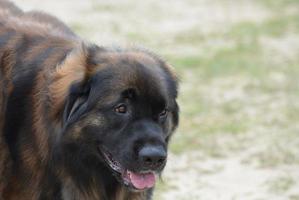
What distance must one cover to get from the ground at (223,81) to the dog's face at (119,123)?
2.59ft

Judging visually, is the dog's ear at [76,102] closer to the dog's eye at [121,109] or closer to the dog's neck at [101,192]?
the dog's eye at [121,109]

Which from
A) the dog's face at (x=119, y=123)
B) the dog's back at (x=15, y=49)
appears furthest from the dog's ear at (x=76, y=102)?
the dog's back at (x=15, y=49)

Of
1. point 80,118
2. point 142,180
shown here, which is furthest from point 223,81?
point 80,118

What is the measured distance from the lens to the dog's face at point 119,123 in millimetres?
5395

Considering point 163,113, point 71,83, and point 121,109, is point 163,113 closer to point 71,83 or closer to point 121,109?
point 121,109

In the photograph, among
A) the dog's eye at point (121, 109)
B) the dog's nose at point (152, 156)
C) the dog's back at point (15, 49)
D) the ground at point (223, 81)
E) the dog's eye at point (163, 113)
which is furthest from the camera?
the ground at point (223, 81)

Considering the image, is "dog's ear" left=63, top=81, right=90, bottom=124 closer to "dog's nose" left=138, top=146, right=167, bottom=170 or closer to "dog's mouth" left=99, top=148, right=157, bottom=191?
"dog's mouth" left=99, top=148, right=157, bottom=191

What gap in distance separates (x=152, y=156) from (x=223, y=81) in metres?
7.54

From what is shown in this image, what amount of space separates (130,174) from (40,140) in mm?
698

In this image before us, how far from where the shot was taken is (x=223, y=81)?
12.8 m

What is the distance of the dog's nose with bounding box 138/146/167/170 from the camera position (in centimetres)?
534

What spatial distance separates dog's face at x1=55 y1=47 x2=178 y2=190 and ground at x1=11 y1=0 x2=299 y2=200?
789 mm

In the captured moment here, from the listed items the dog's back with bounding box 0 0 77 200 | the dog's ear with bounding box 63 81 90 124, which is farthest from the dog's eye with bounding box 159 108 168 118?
the dog's back with bounding box 0 0 77 200

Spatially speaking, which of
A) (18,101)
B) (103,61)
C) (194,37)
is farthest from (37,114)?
(194,37)
